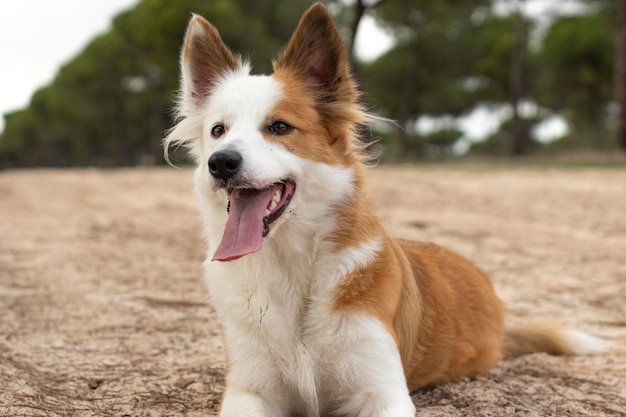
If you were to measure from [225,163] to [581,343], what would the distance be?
2.99m

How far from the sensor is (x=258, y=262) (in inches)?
140

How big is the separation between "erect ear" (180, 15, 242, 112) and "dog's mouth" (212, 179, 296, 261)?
1027 mm

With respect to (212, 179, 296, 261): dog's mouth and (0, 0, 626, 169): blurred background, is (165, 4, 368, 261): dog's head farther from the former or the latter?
(0, 0, 626, 169): blurred background

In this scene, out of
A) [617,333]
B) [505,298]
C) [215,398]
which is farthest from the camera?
[505,298]

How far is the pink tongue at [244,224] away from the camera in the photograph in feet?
11.1

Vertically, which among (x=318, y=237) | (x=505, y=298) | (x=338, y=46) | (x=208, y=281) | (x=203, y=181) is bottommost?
(x=505, y=298)

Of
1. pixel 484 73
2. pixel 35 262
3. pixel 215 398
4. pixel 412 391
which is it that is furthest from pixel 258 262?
pixel 484 73

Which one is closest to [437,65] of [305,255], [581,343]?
[581,343]

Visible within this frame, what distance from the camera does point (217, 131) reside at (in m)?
3.87

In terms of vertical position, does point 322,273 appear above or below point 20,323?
above

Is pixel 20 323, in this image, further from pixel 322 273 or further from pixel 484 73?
pixel 484 73

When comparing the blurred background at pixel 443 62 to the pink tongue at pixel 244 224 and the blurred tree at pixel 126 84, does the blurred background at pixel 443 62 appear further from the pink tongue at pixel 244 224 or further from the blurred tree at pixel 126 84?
the pink tongue at pixel 244 224

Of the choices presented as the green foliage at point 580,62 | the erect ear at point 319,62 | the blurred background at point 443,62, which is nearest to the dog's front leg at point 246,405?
the erect ear at point 319,62

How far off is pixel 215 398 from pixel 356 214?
1.38m
